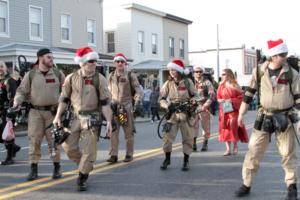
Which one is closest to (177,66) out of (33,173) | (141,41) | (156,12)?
(33,173)

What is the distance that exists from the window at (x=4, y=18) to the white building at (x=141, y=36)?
11378mm

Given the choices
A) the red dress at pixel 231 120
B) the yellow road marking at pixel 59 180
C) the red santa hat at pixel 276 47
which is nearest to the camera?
the red santa hat at pixel 276 47

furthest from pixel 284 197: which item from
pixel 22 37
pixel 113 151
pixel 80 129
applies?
pixel 22 37

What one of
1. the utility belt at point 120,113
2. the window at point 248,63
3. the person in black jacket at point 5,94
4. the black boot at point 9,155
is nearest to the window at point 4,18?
the person in black jacket at point 5,94

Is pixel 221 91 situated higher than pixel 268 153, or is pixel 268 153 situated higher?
pixel 221 91

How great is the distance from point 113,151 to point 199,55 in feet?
203

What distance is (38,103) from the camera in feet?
23.1

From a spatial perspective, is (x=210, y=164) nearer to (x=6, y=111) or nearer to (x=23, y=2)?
(x=6, y=111)

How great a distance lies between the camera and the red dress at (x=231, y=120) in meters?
9.62

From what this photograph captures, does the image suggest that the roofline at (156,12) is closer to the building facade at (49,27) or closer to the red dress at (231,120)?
the building facade at (49,27)

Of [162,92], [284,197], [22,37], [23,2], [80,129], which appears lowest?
[284,197]

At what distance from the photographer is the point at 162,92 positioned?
26.6 feet

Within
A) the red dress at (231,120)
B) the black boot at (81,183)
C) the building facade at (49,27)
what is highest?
the building facade at (49,27)

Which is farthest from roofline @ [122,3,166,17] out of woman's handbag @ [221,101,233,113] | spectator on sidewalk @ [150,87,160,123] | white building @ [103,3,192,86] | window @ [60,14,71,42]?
woman's handbag @ [221,101,233,113]
